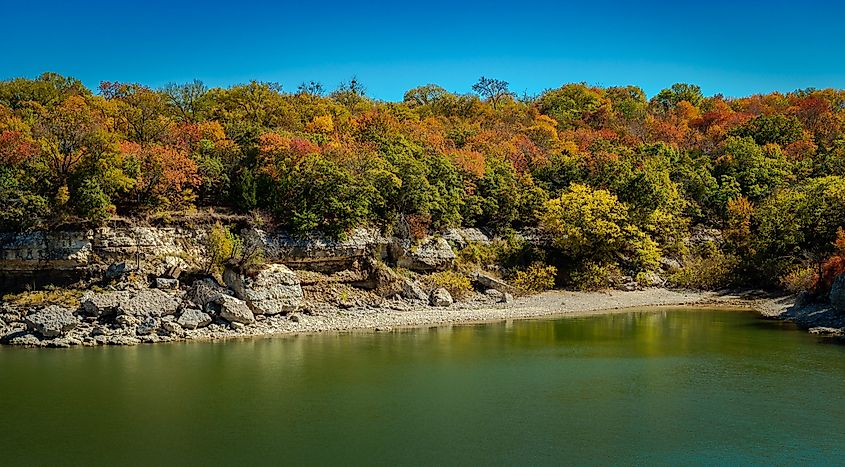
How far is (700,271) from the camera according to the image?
4997 cm

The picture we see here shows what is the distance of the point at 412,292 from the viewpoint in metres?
42.7

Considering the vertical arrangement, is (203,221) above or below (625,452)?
above

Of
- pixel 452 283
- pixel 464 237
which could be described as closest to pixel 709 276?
pixel 464 237

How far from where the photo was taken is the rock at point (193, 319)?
33.0m

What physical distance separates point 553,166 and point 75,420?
144 feet

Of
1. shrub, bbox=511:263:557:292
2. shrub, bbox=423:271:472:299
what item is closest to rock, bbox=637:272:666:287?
shrub, bbox=511:263:557:292

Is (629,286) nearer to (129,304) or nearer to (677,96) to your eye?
A: (129,304)

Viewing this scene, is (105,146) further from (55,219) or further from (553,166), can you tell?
(553,166)

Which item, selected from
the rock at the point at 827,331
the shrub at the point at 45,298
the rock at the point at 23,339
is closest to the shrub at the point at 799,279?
the rock at the point at 827,331

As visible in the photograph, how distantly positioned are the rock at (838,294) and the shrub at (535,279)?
17738mm

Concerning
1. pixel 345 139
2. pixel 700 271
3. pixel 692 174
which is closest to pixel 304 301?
pixel 345 139

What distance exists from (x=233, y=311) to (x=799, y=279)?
112 ft

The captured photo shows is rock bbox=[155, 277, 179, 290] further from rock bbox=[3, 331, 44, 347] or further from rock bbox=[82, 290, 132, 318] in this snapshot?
rock bbox=[3, 331, 44, 347]

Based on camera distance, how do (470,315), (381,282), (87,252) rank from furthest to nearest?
1. (381,282)
2. (470,315)
3. (87,252)
